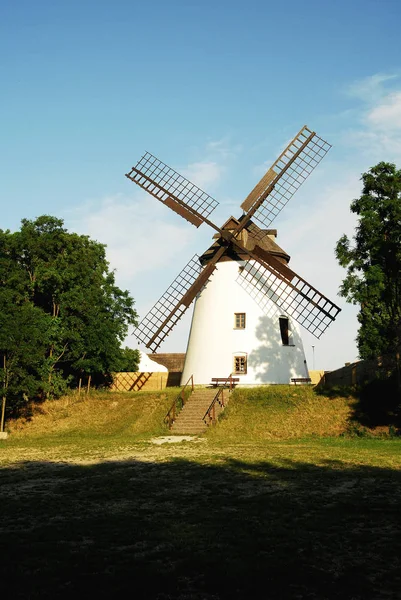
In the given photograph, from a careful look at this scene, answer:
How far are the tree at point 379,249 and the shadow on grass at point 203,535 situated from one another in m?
14.7

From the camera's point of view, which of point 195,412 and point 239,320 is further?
point 239,320

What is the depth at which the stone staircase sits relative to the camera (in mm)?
31094

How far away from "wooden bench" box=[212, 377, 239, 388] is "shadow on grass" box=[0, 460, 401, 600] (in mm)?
21015

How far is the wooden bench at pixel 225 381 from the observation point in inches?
1458

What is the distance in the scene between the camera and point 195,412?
33000 millimetres

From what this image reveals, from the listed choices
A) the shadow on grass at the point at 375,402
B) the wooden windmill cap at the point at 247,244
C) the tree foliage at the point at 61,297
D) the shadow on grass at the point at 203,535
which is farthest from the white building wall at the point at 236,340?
the shadow on grass at the point at 203,535

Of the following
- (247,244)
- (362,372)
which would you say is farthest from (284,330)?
(362,372)

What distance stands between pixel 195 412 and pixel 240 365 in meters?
5.96

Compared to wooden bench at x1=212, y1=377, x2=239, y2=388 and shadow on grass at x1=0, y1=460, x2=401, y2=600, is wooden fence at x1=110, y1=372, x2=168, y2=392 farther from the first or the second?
shadow on grass at x1=0, y1=460, x2=401, y2=600

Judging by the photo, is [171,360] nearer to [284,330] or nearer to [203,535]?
[284,330]

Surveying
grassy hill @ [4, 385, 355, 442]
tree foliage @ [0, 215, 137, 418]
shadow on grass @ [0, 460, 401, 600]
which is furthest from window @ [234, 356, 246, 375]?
shadow on grass @ [0, 460, 401, 600]

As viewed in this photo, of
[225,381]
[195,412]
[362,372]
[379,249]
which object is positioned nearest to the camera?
[379,249]

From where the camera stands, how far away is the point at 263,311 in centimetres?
3816

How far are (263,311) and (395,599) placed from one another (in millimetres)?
31365
